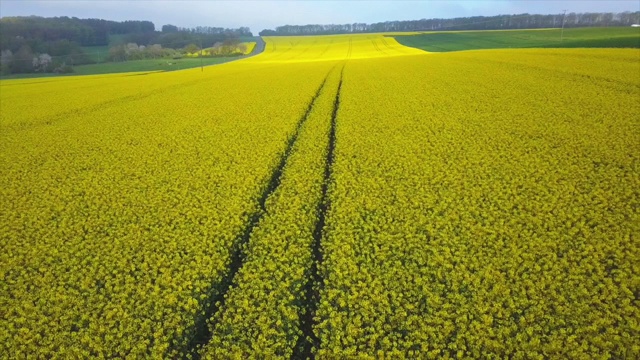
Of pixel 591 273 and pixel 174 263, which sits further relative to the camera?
pixel 174 263

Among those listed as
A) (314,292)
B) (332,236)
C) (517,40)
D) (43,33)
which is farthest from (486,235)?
(43,33)

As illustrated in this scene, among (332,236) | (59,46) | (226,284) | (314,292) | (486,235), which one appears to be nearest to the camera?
(314,292)

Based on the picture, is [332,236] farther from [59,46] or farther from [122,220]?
[59,46]

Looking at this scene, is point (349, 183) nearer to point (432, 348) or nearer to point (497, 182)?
point (497, 182)

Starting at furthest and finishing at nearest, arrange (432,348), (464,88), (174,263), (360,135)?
(464,88), (360,135), (174,263), (432,348)

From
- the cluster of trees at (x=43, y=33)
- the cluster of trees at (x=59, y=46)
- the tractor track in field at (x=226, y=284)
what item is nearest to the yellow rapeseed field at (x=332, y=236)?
the tractor track in field at (x=226, y=284)

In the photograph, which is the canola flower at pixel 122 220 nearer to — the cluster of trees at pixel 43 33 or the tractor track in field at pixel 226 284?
the tractor track in field at pixel 226 284

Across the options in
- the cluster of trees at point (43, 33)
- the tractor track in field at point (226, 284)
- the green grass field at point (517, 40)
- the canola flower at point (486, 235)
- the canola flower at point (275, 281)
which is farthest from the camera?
the cluster of trees at point (43, 33)

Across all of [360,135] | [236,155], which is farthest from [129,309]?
[360,135]
